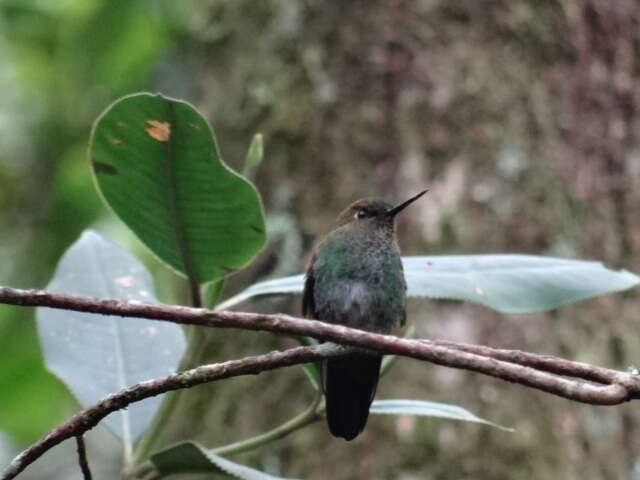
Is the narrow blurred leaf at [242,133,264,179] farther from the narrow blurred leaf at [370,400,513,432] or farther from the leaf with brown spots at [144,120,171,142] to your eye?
the narrow blurred leaf at [370,400,513,432]

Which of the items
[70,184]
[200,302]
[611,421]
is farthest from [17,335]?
[200,302]

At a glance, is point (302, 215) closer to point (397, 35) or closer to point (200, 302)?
point (397, 35)

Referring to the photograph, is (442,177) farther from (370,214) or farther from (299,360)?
(299,360)

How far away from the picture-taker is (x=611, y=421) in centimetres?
348

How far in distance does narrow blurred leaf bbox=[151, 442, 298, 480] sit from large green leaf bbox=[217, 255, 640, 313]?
33 cm

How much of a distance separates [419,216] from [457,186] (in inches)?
7.3

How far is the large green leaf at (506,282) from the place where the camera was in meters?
1.93

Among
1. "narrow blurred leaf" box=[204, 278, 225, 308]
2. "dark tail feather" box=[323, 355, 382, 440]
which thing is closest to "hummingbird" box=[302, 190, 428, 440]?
"dark tail feather" box=[323, 355, 382, 440]

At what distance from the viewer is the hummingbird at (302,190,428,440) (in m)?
2.39

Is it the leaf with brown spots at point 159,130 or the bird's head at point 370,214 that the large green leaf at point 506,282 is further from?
the bird's head at point 370,214

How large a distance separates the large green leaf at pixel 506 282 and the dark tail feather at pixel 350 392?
235 millimetres

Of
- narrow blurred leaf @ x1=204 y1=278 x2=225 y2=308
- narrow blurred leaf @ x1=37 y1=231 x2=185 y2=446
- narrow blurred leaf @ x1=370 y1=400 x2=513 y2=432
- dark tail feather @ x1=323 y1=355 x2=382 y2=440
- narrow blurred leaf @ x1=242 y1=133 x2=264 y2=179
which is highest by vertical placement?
narrow blurred leaf @ x1=242 y1=133 x2=264 y2=179

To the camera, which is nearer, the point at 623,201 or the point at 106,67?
the point at 623,201

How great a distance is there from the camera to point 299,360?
1.17 m
